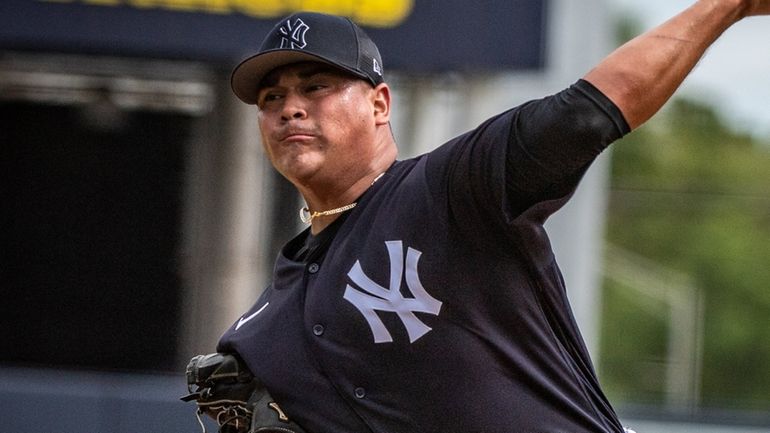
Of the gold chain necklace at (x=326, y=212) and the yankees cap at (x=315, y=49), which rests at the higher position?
the yankees cap at (x=315, y=49)

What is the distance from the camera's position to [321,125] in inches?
118

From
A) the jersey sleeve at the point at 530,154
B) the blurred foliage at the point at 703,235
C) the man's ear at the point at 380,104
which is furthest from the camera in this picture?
the blurred foliage at the point at 703,235

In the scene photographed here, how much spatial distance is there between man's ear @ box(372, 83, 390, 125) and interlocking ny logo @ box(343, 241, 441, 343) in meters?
0.40

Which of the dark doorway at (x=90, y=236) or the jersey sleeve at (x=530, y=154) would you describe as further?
the dark doorway at (x=90, y=236)

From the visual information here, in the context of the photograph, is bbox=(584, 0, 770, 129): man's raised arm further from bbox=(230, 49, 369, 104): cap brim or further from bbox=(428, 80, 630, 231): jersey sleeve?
bbox=(230, 49, 369, 104): cap brim

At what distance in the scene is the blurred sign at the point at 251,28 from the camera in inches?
289

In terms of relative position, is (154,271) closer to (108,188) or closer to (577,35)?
(108,188)

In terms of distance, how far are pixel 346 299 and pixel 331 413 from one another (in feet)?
0.78

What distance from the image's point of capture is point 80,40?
24.6 feet

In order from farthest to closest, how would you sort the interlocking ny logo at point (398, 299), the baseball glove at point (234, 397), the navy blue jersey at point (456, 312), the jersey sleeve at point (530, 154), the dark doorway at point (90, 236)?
the dark doorway at point (90, 236), the baseball glove at point (234, 397), the interlocking ny logo at point (398, 299), the navy blue jersey at point (456, 312), the jersey sleeve at point (530, 154)

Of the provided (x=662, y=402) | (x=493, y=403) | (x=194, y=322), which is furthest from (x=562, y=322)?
(x=662, y=402)

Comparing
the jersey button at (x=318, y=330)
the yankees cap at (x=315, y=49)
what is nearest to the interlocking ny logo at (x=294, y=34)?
the yankees cap at (x=315, y=49)

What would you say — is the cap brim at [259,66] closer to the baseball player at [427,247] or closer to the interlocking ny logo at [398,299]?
the baseball player at [427,247]

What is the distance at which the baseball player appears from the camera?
2506 millimetres
